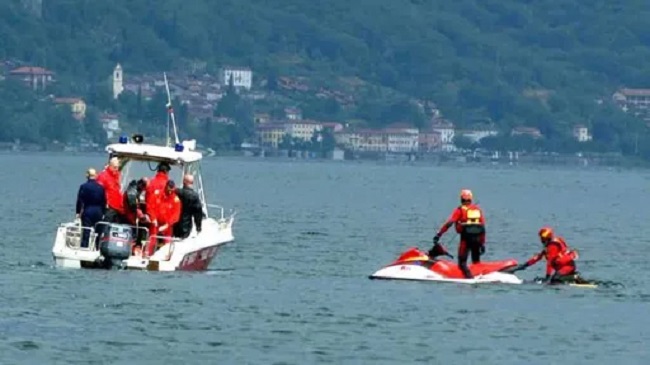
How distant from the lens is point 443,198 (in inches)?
5098

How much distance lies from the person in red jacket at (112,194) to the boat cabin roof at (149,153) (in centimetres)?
128

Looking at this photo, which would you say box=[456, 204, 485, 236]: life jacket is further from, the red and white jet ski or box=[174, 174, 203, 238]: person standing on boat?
box=[174, 174, 203, 238]: person standing on boat

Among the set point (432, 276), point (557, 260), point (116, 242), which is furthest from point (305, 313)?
point (557, 260)

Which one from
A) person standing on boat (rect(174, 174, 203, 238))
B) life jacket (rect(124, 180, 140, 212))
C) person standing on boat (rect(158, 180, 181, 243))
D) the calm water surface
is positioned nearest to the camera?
the calm water surface

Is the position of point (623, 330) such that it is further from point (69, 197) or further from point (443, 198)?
point (443, 198)

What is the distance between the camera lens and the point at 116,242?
48.2m

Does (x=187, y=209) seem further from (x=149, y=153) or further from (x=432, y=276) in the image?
(x=432, y=276)

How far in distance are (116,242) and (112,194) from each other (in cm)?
170

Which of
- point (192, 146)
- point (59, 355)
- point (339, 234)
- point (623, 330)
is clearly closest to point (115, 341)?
point (59, 355)

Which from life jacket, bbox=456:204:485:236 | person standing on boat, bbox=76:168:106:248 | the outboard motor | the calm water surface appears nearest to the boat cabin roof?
person standing on boat, bbox=76:168:106:248

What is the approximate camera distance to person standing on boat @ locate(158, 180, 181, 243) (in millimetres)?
49094

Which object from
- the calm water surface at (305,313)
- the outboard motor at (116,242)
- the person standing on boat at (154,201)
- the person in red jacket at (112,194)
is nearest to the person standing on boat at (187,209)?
the person standing on boat at (154,201)

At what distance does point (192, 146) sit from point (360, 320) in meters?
10.4

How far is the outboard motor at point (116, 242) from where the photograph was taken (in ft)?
158
